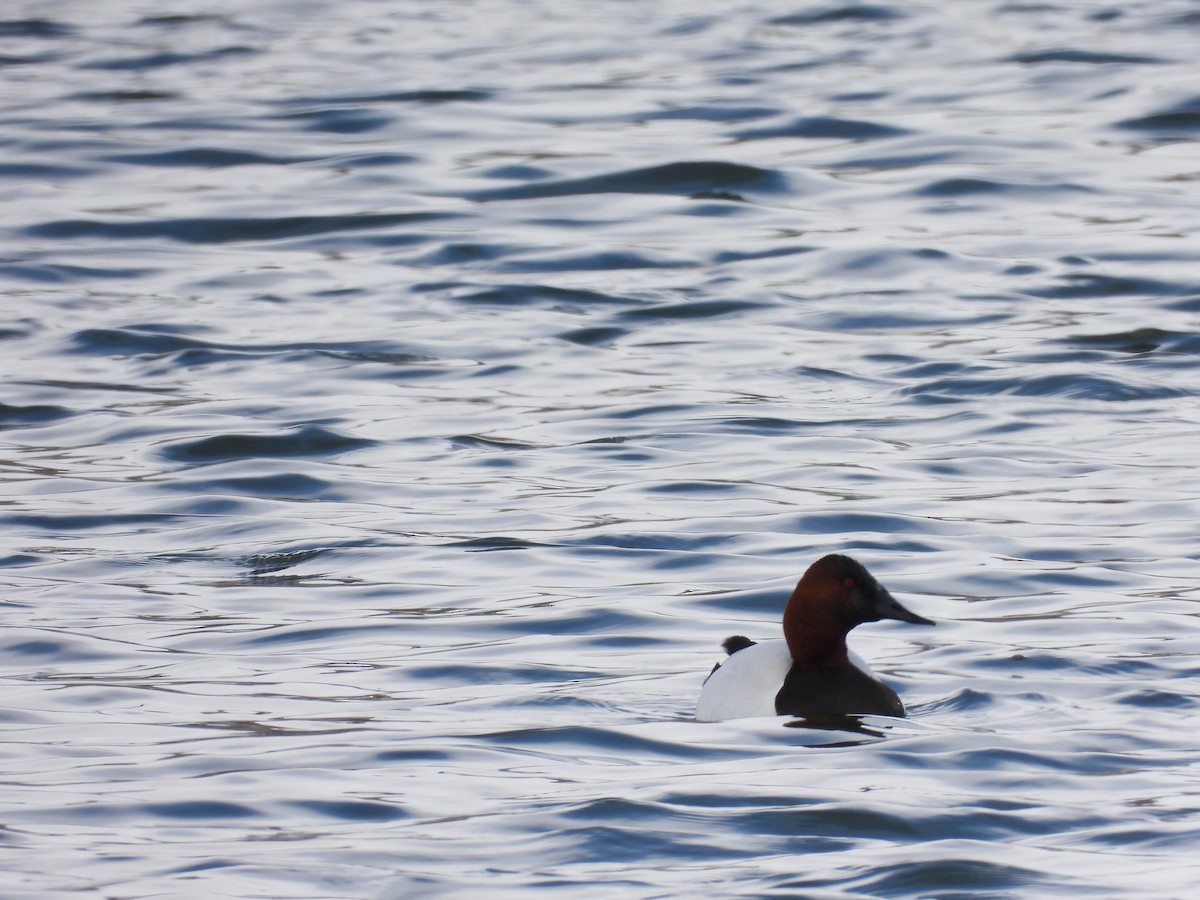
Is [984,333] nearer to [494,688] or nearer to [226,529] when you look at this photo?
[226,529]

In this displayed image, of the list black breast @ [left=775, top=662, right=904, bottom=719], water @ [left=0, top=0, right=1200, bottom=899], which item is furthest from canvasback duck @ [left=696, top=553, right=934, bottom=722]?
water @ [left=0, top=0, right=1200, bottom=899]

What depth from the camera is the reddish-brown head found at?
669 centimetres

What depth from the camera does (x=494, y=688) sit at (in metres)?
6.79

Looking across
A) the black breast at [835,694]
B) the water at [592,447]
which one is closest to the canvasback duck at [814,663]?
the black breast at [835,694]

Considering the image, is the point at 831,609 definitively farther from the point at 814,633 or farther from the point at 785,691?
the point at 785,691

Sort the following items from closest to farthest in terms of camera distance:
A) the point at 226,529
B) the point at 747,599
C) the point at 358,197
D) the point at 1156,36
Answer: the point at 747,599 < the point at 226,529 < the point at 358,197 < the point at 1156,36

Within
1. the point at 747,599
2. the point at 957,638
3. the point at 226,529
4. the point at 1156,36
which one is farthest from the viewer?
the point at 1156,36

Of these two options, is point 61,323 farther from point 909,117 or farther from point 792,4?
point 792,4

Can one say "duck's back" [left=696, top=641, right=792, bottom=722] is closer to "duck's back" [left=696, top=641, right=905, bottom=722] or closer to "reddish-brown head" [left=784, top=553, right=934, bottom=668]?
"duck's back" [left=696, top=641, right=905, bottom=722]

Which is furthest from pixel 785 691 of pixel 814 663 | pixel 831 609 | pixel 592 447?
pixel 592 447

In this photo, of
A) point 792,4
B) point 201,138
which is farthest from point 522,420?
point 792,4

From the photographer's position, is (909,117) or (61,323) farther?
(909,117)

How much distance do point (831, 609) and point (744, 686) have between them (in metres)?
0.48

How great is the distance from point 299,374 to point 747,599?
4450 mm
